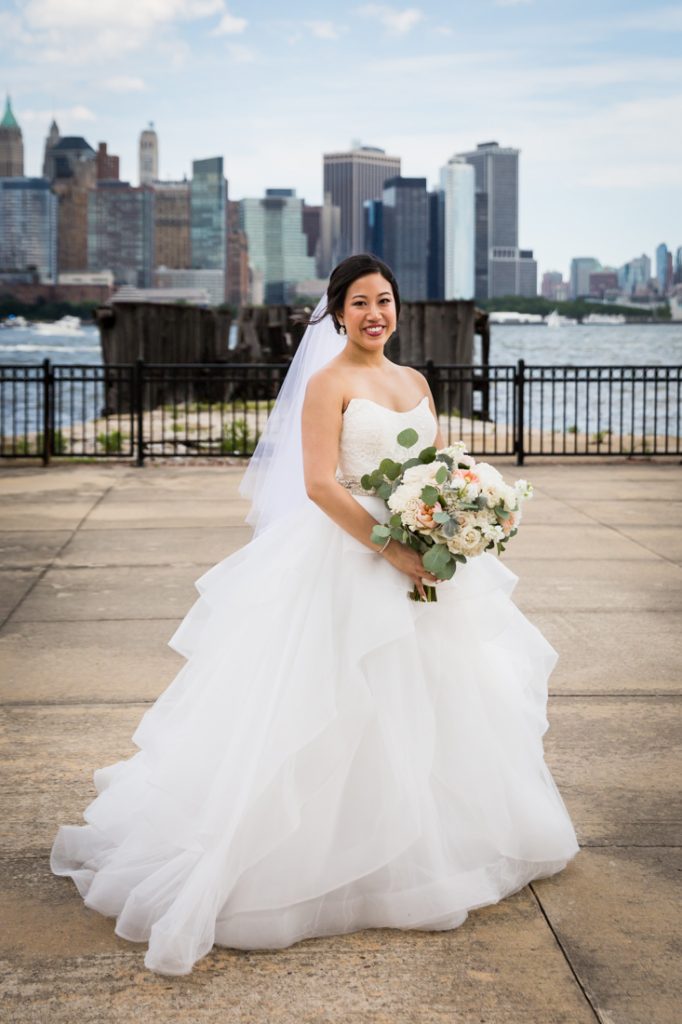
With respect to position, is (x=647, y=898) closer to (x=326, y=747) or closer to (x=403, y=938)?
(x=403, y=938)

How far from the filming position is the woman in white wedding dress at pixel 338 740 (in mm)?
3385

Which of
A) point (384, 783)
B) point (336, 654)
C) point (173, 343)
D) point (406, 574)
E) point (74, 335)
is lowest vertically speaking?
point (384, 783)

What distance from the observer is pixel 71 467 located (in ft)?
49.8

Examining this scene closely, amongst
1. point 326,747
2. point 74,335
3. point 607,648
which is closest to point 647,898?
point 326,747

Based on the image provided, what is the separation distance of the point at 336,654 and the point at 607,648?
3.34m

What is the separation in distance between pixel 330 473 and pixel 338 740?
801mm

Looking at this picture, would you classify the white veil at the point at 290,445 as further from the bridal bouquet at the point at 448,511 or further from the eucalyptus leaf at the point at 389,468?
the bridal bouquet at the point at 448,511

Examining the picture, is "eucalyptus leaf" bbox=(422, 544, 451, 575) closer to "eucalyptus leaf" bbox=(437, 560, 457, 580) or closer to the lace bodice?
"eucalyptus leaf" bbox=(437, 560, 457, 580)

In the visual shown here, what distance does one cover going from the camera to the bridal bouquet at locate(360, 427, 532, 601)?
342 centimetres

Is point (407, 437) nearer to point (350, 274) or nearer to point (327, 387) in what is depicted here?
point (327, 387)

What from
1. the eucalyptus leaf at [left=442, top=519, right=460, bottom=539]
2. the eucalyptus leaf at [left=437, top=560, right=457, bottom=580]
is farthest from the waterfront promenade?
the eucalyptus leaf at [left=442, top=519, right=460, bottom=539]

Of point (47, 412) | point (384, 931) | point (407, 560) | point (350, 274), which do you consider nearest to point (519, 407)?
point (47, 412)

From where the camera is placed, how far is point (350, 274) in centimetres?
384

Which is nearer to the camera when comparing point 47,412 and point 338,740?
point 338,740
